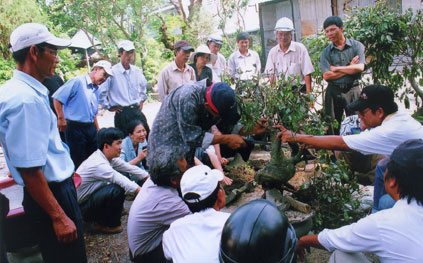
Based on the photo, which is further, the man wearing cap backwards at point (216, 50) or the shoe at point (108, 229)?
the man wearing cap backwards at point (216, 50)

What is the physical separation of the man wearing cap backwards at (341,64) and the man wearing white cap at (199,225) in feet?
12.8

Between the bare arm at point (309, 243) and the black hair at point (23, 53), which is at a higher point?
the black hair at point (23, 53)

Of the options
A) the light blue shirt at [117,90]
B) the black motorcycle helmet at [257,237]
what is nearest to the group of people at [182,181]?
the black motorcycle helmet at [257,237]

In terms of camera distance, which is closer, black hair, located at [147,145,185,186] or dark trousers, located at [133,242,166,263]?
black hair, located at [147,145,185,186]

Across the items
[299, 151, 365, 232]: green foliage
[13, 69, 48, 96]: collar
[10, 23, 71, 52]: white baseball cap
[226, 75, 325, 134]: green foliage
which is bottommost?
[299, 151, 365, 232]: green foliage

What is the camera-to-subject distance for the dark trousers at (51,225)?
2520 millimetres

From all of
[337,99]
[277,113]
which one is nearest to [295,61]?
[337,99]

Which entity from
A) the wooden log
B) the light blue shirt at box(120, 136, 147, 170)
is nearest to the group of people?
the light blue shirt at box(120, 136, 147, 170)

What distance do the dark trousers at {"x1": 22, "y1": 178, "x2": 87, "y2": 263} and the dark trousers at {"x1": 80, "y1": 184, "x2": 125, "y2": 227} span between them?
5.84ft

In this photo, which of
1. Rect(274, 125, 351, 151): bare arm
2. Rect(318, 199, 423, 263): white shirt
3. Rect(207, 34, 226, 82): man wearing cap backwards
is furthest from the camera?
Rect(207, 34, 226, 82): man wearing cap backwards

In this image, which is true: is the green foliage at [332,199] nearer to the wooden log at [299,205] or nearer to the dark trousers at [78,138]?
the wooden log at [299,205]

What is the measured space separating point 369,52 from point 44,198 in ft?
17.7

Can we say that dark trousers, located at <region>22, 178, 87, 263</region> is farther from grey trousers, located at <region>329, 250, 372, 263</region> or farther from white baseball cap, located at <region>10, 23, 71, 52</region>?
grey trousers, located at <region>329, 250, 372, 263</region>

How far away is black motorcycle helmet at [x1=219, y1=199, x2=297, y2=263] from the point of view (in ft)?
6.00
